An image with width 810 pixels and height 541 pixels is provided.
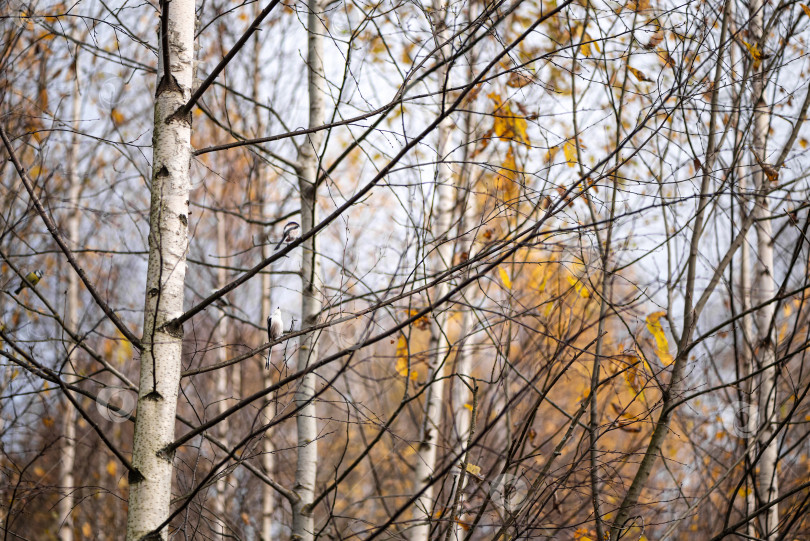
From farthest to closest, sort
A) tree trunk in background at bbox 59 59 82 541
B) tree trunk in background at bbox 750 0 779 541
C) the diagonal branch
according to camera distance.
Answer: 1. tree trunk in background at bbox 59 59 82 541
2. tree trunk in background at bbox 750 0 779 541
3. the diagonal branch

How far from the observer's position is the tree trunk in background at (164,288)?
1794 millimetres

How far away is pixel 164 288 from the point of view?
1.88m

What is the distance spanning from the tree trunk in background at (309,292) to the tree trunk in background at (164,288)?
0.75 m

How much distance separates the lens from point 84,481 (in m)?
8.84

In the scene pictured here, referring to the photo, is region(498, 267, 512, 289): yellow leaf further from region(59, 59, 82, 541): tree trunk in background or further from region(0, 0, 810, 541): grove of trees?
region(59, 59, 82, 541): tree trunk in background

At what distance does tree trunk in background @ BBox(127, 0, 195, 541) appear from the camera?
1794mm

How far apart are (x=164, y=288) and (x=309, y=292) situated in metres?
1.30

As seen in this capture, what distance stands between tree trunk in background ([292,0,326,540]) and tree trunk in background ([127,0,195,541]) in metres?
0.75

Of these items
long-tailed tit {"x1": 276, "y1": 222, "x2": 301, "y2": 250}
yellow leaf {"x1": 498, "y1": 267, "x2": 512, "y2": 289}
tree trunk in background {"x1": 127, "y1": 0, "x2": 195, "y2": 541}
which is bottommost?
tree trunk in background {"x1": 127, "y1": 0, "x2": 195, "y2": 541}

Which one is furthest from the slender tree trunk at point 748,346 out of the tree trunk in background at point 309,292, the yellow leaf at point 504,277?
the tree trunk in background at point 309,292

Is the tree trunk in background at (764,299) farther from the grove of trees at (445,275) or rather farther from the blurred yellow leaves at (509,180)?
the blurred yellow leaves at (509,180)

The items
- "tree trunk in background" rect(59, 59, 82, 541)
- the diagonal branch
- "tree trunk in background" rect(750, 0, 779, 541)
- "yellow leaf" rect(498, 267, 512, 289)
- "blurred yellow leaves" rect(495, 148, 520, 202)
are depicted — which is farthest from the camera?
"tree trunk in background" rect(59, 59, 82, 541)

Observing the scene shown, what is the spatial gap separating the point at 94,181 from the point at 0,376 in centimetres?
245

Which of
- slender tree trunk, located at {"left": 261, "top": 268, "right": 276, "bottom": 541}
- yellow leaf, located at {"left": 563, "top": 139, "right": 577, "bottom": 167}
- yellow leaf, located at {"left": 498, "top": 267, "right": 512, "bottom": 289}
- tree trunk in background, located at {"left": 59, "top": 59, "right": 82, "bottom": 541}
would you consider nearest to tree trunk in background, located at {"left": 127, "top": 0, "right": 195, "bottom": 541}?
yellow leaf, located at {"left": 563, "top": 139, "right": 577, "bottom": 167}
